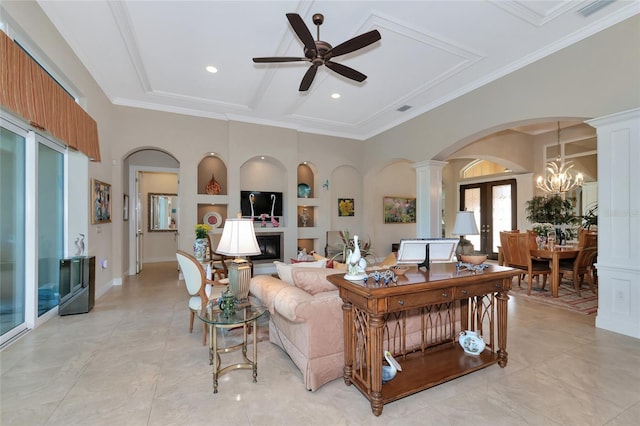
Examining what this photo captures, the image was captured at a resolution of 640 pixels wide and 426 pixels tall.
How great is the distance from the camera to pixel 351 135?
7.49 m

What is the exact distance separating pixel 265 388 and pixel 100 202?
421 cm

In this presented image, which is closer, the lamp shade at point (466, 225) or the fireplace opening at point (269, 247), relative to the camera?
the lamp shade at point (466, 225)

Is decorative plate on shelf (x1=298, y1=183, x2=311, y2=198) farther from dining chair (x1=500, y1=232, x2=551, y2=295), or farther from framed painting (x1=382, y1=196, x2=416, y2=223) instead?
dining chair (x1=500, y1=232, x2=551, y2=295)

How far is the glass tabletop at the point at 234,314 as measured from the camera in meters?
2.18

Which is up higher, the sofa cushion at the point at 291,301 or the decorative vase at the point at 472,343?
the sofa cushion at the point at 291,301

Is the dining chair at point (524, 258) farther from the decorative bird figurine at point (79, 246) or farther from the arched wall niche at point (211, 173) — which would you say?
the decorative bird figurine at point (79, 246)

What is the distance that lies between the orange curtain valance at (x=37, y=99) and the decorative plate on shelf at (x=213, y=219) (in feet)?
8.89

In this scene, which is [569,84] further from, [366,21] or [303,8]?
[303,8]

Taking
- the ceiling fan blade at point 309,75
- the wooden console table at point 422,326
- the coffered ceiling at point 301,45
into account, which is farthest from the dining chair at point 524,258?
the ceiling fan blade at point 309,75

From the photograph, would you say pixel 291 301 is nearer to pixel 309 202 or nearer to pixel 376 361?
pixel 376 361

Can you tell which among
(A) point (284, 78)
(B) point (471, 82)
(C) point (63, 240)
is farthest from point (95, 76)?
(B) point (471, 82)

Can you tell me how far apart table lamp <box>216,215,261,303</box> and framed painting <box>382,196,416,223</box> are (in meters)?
6.09

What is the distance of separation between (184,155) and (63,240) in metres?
2.53

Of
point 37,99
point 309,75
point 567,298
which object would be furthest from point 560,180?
point 37,99
